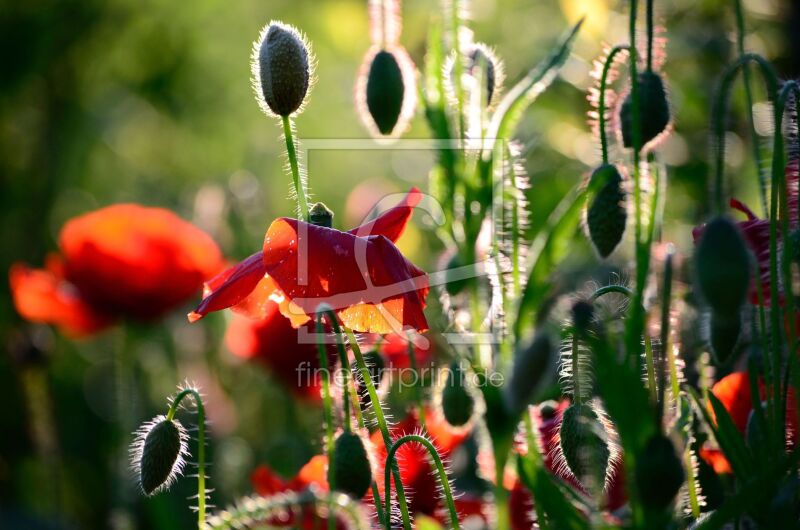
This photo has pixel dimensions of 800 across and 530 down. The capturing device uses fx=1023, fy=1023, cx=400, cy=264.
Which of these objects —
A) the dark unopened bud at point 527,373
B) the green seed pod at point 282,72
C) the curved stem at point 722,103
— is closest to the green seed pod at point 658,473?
the dark unopened bud at point 527,373

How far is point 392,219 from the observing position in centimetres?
88

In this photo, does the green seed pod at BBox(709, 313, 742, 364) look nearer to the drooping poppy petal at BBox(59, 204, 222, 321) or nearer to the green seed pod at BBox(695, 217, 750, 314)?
the green seed pod at BBox(695, 217, 750, 314)

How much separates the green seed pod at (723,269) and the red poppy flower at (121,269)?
1146 millimetres

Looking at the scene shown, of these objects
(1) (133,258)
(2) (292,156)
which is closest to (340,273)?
(2) (292,156)

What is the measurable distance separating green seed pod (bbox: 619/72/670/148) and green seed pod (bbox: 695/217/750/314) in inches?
5.9

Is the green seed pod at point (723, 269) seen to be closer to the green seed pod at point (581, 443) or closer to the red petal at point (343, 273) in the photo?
the green seed pod at point (581, 443)

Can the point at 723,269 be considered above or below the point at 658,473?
above

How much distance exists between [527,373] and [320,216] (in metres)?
0.39

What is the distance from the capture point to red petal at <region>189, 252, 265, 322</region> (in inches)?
32.0

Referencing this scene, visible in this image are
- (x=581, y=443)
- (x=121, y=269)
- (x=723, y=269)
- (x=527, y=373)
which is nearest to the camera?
(x=527, y=373)

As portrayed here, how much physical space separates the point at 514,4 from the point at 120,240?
1.44 m

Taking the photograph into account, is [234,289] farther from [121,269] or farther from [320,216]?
[121,269]

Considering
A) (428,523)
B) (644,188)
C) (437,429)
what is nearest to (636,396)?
(428,523)

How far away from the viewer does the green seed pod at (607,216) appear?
0.78m
